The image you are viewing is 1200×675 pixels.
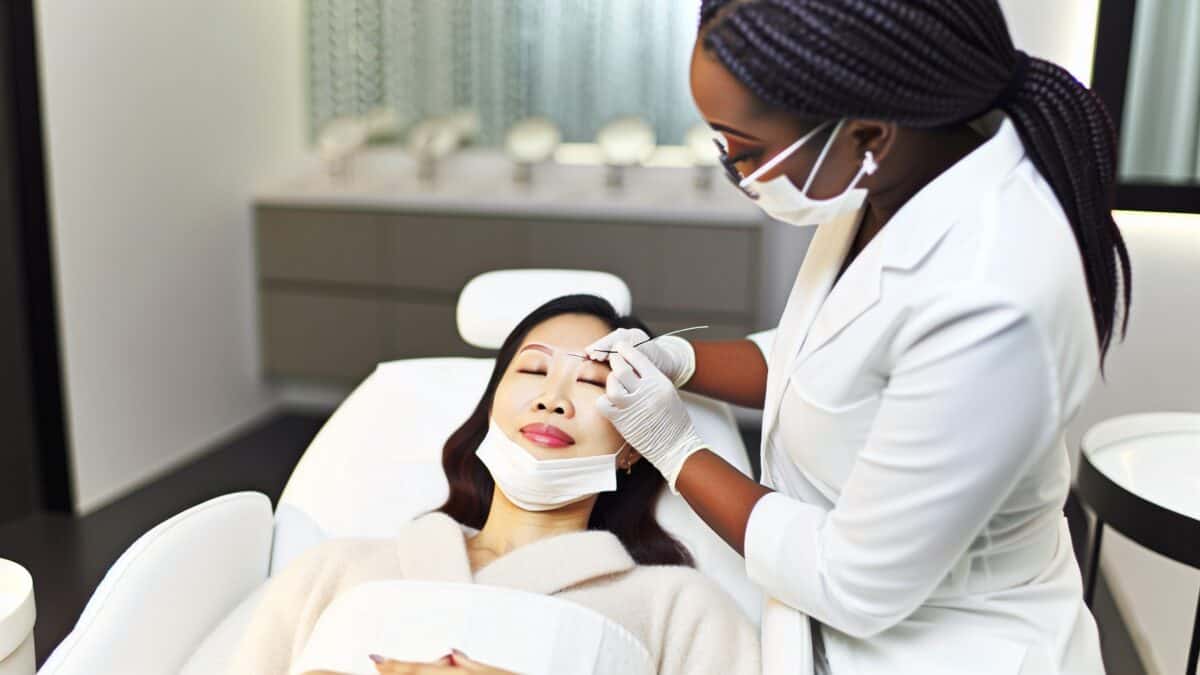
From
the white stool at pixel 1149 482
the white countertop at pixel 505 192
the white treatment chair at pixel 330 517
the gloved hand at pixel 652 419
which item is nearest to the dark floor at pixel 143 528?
the white stool at pixel 1149 482

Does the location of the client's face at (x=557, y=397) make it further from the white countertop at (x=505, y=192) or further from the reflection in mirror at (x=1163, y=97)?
the white countertop at (x=505, y=192)

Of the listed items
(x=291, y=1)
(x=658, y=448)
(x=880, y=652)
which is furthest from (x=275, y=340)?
(x=880, y=652)

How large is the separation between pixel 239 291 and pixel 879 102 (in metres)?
3.01

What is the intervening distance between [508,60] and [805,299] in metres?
2.65

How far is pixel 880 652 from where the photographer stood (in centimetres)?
106

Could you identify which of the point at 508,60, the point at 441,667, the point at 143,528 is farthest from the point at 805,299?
the point at 508,60

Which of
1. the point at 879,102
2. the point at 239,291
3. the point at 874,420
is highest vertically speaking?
the point at 879,102

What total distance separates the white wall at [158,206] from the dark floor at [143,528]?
0.27ft

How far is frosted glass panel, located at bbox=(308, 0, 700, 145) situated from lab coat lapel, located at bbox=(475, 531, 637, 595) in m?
2.38

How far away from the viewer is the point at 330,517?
1.55 meters

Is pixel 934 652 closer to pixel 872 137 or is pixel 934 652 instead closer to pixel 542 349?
pixel 872 137

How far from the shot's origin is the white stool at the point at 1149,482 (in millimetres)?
1349

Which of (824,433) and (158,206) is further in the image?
(158,206)

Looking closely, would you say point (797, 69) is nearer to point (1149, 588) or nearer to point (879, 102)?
point (879, 102)
